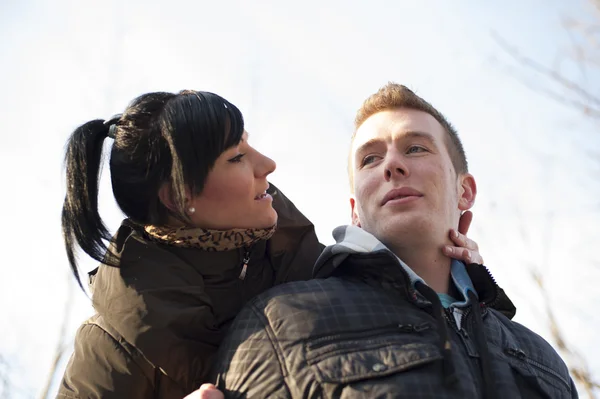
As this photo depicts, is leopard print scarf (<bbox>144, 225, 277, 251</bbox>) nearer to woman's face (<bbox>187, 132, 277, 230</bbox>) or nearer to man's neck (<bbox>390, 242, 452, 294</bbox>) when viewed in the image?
woman's face (<bbox>187, 132, 277, 230</bbox>)

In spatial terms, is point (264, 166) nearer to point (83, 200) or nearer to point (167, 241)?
point (167, 241)

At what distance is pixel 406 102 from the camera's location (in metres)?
2.97

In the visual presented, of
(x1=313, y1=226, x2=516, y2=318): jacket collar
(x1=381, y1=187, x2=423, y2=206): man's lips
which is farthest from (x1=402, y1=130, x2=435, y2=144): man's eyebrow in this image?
(x1=313, y1=226, x2=516, y2=318): jacket collar

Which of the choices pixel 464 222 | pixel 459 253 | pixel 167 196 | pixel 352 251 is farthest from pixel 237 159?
pixel 464 222

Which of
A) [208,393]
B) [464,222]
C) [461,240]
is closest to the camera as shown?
[208,393]

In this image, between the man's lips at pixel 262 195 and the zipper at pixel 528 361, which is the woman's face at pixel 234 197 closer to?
the man's lips at pixel 262 195

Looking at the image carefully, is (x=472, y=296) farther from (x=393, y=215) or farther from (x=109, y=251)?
(x=109, y=251)

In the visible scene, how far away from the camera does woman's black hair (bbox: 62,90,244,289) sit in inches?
83.5

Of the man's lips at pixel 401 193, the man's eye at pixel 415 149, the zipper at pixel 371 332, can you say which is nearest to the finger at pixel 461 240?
the man's lips at pixel 401 193

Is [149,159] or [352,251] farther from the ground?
[149,159]

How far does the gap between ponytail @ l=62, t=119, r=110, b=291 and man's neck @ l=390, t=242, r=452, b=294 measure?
115cm

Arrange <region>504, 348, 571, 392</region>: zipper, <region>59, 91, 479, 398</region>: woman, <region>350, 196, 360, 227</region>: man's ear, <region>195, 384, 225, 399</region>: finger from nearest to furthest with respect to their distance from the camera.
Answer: <region>195, 384, 225, 399</region>: finger
<region>59, 91, 479, 398</region>: woman
<region>504, 348, 571, 392</region>: zipper
<region>350, 196, 360, 227</region>: man's ear

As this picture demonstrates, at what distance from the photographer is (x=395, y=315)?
2068 millimetres

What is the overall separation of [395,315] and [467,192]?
1105mm
